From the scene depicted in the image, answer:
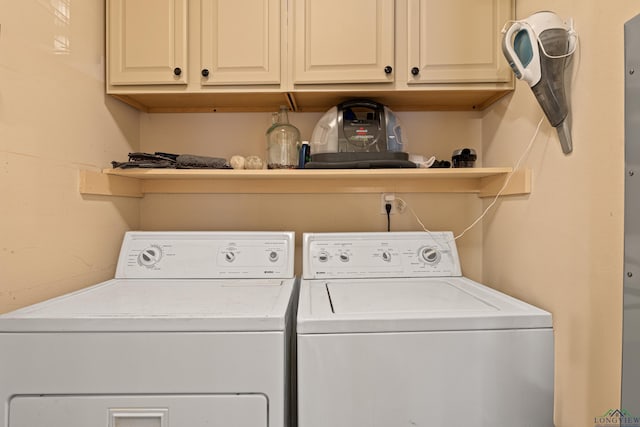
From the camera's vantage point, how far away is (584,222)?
90 centimetres

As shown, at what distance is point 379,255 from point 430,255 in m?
0.23

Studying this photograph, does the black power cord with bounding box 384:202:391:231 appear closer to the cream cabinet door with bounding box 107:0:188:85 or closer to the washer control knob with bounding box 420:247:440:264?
the washer control knob with bounding box 420:247:440:264

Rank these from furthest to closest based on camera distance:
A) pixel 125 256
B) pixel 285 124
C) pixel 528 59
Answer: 1. pixel 285 124
2. pixel 125 256
3. pixel 528 59

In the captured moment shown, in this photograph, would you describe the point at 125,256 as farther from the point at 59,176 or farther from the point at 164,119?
the point at 164,119

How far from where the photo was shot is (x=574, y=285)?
94cm

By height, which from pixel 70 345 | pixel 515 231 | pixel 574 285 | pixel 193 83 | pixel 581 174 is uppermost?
pixel 193 83

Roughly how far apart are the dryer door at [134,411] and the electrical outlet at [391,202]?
109cm

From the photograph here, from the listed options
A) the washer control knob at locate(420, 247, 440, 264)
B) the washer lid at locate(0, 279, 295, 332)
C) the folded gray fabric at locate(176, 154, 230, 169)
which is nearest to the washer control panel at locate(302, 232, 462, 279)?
the washer control knob at locate(420, 247, 440, 264)

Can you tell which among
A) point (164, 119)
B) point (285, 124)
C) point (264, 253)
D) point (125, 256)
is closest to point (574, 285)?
point (264, 253)

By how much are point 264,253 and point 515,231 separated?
1056 mm

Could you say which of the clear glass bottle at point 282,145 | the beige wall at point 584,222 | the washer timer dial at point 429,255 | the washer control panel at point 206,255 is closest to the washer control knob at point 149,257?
the washer control panel at point 206,255

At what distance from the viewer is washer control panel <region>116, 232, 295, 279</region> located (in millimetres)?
1389

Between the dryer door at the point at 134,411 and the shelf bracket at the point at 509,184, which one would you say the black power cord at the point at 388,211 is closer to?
the shelf bracket at the point at 509,184

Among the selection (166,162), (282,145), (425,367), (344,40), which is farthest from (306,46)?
(425,367)
